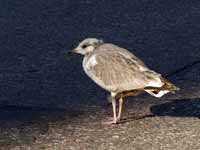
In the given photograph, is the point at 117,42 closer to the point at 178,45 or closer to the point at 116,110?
the point at 178,45

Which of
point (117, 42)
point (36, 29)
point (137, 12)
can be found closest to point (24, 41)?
point (36, 29)

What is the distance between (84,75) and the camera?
770 centimetres

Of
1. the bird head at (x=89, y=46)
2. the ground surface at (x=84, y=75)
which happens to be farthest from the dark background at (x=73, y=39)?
the bird head at (x=89, y=46)

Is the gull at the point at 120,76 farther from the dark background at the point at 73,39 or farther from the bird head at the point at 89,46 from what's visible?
the dark background at the point at 73,39

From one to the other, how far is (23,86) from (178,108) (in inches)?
57.4

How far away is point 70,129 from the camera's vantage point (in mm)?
6434

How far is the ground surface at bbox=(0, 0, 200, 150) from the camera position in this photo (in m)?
6.29

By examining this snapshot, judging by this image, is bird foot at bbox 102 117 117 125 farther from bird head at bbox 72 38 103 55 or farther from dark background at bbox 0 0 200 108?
bird head at bbox 72 38 103 55

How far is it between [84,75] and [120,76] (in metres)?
1.28

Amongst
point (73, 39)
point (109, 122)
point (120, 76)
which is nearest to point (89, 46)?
point (120, 76)

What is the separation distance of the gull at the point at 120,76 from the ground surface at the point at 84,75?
0.93 ft

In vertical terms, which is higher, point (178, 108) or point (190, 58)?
point (190, 58)

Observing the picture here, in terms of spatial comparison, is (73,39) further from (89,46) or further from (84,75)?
(89,46)

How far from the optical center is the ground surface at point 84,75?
6.29m
